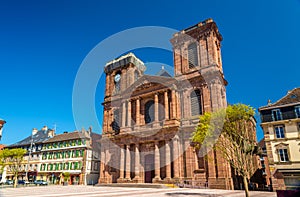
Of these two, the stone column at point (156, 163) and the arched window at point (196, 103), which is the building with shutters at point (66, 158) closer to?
the stone column at point (156, 163)

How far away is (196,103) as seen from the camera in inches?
1198

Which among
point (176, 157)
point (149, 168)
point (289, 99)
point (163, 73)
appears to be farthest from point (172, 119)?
point (289, 99)

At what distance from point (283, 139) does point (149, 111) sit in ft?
60.0

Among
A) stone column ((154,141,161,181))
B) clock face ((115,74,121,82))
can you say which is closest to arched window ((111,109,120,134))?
clock face ((115,74,121,82))

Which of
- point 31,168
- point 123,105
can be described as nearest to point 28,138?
point 31,168

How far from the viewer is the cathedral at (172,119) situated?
90.7ft

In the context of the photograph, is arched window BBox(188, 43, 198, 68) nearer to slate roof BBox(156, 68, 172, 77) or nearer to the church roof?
slate roof BBox(156, 68, 172, 77)

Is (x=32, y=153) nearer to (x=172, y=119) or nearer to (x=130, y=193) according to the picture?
(x=172, y=119)

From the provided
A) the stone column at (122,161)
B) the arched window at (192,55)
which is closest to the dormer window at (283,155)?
the arched window at (192,55)

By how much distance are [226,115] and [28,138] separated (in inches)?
2079

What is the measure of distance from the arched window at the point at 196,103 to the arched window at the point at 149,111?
676 centimetres

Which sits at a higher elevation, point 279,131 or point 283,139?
point 279,131

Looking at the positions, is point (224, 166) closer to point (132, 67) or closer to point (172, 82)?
point (172, 82)

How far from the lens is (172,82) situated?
1286 inches
